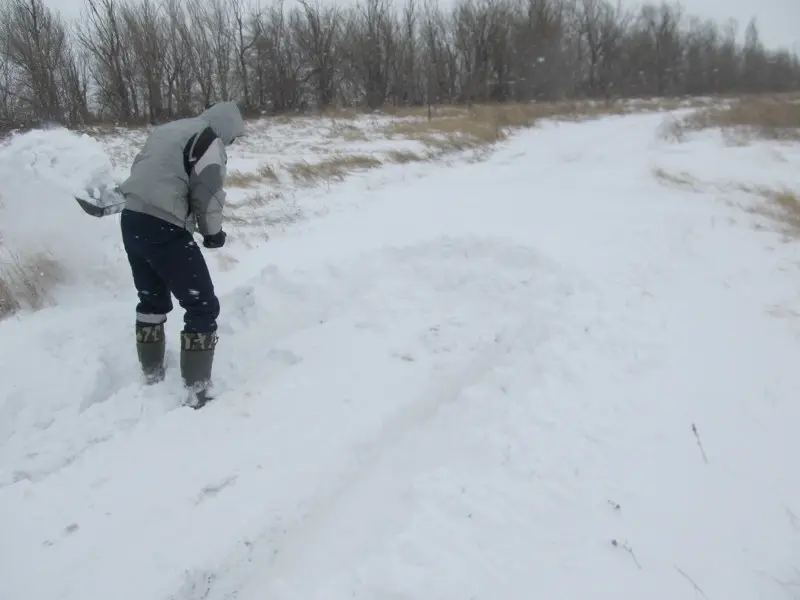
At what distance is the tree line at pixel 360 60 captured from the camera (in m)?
25.1

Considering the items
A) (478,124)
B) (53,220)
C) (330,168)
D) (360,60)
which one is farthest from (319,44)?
(53,220)

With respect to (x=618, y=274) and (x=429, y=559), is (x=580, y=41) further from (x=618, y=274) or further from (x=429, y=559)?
(x=429, y=559)

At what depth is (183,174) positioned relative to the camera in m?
3.09

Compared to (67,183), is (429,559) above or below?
below

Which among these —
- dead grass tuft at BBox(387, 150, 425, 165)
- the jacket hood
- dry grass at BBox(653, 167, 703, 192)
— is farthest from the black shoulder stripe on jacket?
dead grass tuft at BBox(387, 150, 425, 165)

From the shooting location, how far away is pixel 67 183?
4.58m

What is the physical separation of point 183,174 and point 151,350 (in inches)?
43.7

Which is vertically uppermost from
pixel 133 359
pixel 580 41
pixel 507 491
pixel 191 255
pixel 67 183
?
pixel 580 41

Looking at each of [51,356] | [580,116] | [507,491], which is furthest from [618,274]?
[580,116]

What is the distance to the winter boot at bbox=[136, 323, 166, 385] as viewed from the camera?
11.2 feet

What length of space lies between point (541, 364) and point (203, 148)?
8.13 ft

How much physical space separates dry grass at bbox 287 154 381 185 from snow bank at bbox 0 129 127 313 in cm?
513

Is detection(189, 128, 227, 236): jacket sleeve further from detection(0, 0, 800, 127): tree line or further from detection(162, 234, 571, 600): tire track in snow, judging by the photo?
detection(0, 0, 800, 127): tree line

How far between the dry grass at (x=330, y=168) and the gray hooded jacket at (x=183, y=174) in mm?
6655
